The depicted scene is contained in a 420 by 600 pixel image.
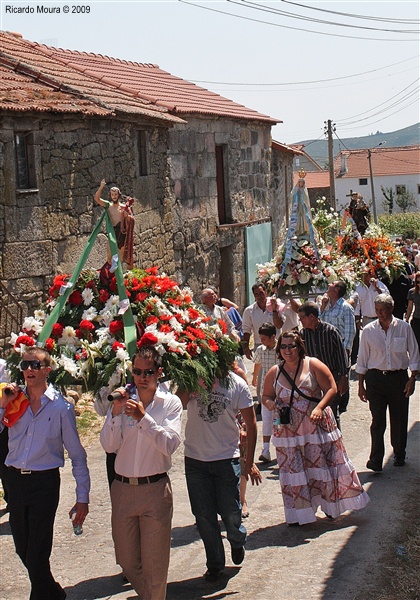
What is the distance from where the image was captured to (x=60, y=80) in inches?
515

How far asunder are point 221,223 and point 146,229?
487 cm

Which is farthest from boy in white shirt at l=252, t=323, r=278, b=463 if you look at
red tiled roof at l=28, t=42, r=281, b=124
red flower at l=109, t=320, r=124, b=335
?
red tiled roof at l=28, t=42, r=281, b=124

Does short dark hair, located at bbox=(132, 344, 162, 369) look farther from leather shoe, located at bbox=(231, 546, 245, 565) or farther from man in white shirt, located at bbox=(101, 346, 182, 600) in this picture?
leather shoe, located at bbox=(231, 546, 245, 565)

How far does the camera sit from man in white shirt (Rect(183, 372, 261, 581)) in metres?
6.42

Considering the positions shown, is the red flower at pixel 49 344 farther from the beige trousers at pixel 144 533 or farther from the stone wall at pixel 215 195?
the stone wall at pixel 215 195

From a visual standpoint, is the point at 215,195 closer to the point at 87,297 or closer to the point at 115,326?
the point at 87,297

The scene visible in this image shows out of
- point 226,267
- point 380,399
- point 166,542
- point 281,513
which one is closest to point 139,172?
point 226,267

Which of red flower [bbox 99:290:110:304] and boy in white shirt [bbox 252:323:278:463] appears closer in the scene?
red flower [bbox 99:290:110:304]

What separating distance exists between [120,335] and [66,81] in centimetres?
804

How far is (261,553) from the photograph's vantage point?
6.95 m

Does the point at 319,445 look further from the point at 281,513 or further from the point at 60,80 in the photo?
the point at 60,80

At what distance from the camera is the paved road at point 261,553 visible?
624cm

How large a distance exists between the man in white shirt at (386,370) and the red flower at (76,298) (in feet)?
11.5

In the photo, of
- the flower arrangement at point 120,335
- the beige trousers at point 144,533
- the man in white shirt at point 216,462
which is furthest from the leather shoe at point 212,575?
the flower arrangement at point 120,335
